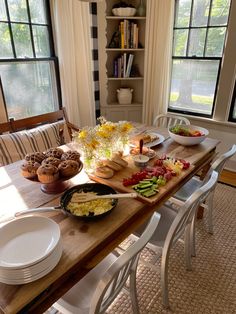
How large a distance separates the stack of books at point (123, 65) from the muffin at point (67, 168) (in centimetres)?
228

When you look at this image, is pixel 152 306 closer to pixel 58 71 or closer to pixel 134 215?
pixel 134 215

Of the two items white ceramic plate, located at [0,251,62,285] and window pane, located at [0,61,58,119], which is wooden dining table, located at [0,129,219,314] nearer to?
white ceramic plate, located at [0,251,62,285]

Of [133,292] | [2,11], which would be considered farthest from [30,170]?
[2,11]

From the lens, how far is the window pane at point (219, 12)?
8.54 feet

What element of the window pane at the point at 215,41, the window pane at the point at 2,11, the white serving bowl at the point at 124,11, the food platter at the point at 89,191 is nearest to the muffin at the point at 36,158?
the food platter at the point at 89,191

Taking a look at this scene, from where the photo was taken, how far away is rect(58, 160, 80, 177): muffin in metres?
1.20

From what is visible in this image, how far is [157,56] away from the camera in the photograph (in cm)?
302

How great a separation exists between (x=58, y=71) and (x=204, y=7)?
1841mm

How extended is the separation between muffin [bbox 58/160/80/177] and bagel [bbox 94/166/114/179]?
0.21m

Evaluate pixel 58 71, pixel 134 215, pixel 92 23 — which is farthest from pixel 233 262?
pixel 92 23

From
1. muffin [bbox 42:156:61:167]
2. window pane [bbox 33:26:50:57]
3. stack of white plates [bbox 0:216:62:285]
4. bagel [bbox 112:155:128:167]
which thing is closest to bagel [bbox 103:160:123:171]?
bagel [bbox 112:155:128:167]

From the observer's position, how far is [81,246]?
0.94 meters

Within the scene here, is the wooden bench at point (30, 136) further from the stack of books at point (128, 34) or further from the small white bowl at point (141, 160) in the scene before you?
the stack of books at point (128, 34)

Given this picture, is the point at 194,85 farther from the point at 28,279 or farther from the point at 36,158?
the point at 28,279
